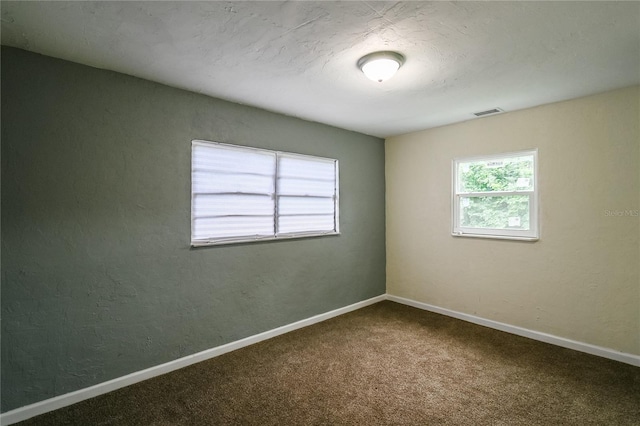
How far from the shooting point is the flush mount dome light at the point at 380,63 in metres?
2.04

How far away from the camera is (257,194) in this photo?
3.14 metres

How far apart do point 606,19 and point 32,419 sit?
4309 mm

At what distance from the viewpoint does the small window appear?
324 cm

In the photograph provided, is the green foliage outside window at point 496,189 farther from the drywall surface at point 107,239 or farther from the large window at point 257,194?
the drywall surface at point 107,239

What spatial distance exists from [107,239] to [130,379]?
3.68ft

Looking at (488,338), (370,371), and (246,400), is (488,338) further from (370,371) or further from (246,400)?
(246,400)

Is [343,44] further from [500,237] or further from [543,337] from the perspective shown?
[543,337]

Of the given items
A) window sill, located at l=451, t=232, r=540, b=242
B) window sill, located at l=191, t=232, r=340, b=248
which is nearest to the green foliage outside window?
window sill, located at l=451, t=232, r=540, b=242

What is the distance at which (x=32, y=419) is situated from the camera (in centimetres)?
197

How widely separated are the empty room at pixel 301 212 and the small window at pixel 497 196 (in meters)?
0.02

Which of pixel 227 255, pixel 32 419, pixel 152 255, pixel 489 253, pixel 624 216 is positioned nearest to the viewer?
pixel 32 419

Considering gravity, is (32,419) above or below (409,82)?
below

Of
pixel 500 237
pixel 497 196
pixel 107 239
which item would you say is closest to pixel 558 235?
pixel 500 237

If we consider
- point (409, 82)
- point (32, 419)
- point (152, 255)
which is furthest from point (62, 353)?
point (409, 82)
